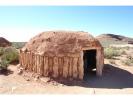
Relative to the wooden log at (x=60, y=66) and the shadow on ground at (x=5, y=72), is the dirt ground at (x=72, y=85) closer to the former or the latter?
the shadow on ground at (x=5, y=72)

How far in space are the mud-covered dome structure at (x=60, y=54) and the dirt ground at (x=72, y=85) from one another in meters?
0.52

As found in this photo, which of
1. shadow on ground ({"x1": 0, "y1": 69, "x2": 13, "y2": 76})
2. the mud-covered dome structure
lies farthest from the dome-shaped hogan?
shadow on ground ({"x1": 0, "y1": 69, "x2": 13, "y2": 76})

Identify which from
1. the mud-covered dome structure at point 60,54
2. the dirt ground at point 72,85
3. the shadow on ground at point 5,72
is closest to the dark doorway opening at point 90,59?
the dirt ground at point 72,85

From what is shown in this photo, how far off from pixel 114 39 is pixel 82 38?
61.6 meters

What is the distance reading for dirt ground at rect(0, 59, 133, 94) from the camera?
29.0ft

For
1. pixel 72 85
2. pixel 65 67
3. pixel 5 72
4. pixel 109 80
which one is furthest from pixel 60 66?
pixel 5 72

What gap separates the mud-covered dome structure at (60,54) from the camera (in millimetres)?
10219

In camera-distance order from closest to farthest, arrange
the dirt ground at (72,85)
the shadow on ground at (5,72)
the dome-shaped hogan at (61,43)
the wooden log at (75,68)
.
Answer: the dirt ground at (72,85)
the wooden log at (75,68)
the dome-shaped hogan at (61,43)
the shadow on ground at (5,72)

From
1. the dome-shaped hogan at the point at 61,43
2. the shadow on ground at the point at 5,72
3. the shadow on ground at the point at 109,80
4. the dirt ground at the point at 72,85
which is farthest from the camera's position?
the shadow on ground at the point at 5,72

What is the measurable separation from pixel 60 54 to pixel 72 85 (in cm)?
152

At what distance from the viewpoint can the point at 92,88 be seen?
9445 millimetres

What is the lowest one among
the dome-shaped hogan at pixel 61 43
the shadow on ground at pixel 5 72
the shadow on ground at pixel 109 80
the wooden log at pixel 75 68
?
the shadow on ground at pixel 109 80

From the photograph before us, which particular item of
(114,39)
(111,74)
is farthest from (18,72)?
(114,39)

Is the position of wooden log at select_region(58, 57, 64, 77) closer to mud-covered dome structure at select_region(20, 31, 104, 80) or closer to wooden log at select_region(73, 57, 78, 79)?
mud-covered dome structure at select_region(20, 31, 104, 80)
